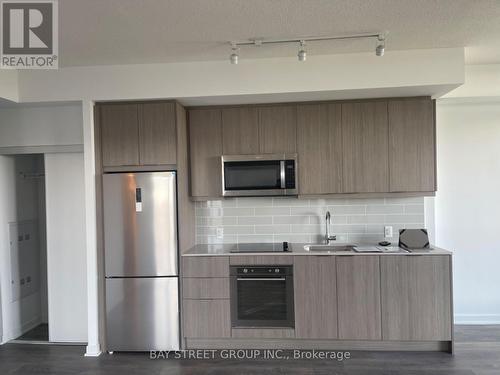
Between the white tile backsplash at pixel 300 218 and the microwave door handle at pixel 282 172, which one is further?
the white tile backsplash at pixel 300 218

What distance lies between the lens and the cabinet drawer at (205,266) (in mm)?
3553

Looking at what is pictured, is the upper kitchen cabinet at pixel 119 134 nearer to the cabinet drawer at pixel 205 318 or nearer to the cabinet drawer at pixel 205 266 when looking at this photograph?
the cabinet drawer at pixel 205 266

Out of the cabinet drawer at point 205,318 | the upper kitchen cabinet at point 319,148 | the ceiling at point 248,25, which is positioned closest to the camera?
the ceiling at point 248,25

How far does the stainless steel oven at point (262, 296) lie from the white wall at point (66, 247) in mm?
1589

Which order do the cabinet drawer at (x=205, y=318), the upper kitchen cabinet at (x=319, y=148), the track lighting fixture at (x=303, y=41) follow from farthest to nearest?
the upper kitchen cabinet at (x=319, y=148) → the cabinet drawer at (x=205, y=318) → the track lighting fixture at (x=303, y=41)

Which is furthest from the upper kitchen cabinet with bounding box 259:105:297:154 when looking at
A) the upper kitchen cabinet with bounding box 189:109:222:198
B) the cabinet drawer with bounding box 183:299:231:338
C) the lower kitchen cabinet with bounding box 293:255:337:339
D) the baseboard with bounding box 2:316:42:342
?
the baseboard with bounding box 2:316:42:342

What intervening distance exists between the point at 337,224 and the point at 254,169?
109cm

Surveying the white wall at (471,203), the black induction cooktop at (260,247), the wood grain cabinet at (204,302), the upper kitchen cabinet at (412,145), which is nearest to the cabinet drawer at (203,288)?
the wood grain cabinet at (204,302)

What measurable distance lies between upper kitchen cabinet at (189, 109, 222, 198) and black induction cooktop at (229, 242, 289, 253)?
58 centimetres

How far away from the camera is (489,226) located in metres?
4.16

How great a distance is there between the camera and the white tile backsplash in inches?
157

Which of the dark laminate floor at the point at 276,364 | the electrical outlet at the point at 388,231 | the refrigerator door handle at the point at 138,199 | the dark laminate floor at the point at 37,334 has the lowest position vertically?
the dark laminate floor at the point at 37,334

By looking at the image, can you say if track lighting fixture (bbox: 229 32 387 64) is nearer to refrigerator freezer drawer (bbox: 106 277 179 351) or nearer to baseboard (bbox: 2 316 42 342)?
refrigerator freezer drawer (bbox: 106 277 179 351)

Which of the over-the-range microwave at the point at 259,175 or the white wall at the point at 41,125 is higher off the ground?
the white wall at the point at 41,125
